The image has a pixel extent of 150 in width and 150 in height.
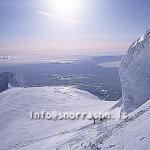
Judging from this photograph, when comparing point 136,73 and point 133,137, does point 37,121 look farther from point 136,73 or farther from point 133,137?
point 133,137

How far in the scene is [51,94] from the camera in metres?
74.5

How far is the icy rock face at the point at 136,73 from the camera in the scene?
110 ft

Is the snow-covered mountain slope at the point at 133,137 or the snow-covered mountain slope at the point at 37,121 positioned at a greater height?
the snow-covered mountain slope at the point at 133,137

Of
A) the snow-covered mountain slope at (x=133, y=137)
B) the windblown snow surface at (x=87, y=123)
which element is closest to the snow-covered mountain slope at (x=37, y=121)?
the windblown snow surface at (x=87, y=123)

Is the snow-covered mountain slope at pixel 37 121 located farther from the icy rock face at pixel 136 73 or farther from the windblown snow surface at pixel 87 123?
the icy rock face at pixel 136 73

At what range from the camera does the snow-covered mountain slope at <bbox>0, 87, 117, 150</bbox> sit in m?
35.4

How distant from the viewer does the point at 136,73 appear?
34719 mm

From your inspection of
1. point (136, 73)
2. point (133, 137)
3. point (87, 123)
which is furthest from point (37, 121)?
point (133, 137)

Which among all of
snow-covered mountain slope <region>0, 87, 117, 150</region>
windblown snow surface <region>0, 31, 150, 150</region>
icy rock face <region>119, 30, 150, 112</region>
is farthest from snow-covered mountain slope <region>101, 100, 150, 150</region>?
icy rock face <region>119, 30, 150, 112</region>

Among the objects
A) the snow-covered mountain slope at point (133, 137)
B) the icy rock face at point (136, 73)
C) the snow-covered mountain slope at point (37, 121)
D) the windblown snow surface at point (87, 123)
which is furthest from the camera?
the snow-covered mountain slope at point (37, 121)

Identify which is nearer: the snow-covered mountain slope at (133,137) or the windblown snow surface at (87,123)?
the snow-covered mountain slope at (133,137)

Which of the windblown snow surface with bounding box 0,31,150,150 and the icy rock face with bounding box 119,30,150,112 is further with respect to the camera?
the icy rock face with bounding box 119,30,150,112

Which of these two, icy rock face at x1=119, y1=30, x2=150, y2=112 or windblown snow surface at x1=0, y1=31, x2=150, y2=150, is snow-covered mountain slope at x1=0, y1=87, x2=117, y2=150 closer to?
windblown snow surface at x1=0, y1=31, x2=150, y2=150

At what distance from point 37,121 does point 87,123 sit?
13.4 m
